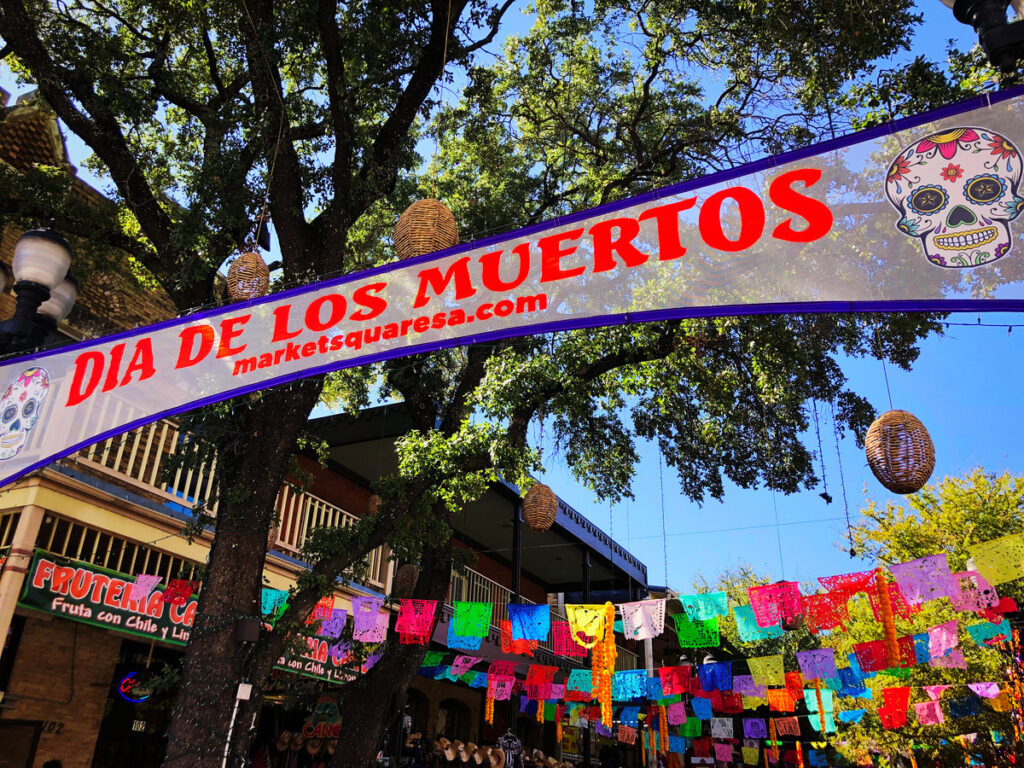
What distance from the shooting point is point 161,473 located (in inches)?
324

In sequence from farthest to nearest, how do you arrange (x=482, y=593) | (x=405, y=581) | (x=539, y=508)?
(x=482, y=593), (x=405, y=581), (x=539, y=508)

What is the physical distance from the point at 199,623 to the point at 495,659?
29.6 feet

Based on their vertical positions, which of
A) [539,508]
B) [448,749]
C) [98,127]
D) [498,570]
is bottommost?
[448,749]

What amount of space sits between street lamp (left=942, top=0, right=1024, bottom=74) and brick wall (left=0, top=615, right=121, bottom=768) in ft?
36.3

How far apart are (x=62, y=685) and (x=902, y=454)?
33.7 feet

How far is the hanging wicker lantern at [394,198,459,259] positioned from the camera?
6.00 metres

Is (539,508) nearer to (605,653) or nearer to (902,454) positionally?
(605,653)

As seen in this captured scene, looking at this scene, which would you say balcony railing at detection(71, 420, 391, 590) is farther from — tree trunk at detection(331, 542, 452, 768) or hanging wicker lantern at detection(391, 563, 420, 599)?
tree trunk at detection(331, 542, 452, 768)

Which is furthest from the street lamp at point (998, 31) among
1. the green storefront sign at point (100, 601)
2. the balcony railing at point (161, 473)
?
the balcony railing at point (161, 473)

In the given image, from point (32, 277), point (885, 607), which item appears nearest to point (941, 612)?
point (885, 607)

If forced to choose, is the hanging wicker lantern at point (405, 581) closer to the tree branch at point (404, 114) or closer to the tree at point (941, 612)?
the tree branch at point (404, 114)

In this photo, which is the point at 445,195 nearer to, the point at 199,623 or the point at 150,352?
the point at 150,352

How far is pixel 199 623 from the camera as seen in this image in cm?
598

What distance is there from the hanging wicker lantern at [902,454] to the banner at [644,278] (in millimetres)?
3951
